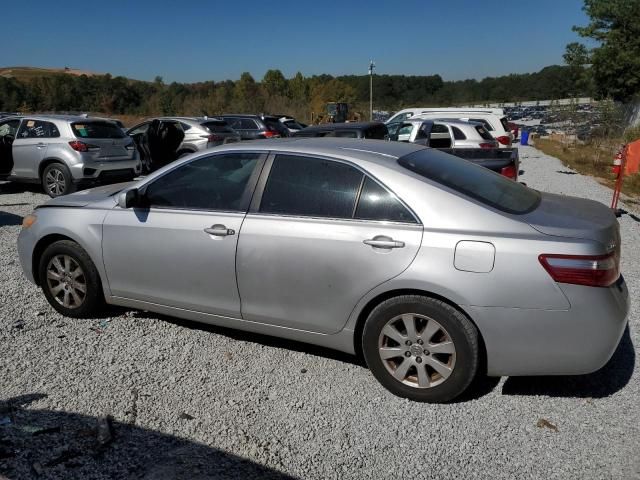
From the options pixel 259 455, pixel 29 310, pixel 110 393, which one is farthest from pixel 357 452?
pixel 29 310

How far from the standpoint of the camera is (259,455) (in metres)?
2.76

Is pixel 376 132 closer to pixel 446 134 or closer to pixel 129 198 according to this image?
pixel 446 134

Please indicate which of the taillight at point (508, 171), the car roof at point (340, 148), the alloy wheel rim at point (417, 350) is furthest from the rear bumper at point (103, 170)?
the alloy wheel rim at point (417, 350)

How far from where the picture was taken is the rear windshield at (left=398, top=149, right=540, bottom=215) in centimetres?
322

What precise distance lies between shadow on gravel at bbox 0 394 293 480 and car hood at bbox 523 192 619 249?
199 cm

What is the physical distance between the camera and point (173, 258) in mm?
3783

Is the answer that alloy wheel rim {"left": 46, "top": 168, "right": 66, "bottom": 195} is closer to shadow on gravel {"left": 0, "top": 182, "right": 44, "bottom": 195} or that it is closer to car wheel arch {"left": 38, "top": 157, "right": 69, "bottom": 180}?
car wheel arch {"left": 38, "top": 157, "right": 69, "bottom": 180}

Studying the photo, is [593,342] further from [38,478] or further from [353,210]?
[38,478]

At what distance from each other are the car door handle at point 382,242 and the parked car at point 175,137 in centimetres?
1015

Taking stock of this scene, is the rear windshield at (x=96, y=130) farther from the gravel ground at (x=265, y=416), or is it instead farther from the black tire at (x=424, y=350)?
the black tire at (x=424, y=350)

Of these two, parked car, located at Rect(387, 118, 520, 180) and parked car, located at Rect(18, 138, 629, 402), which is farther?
parked car, located at Rect(387, 118, 520, 180)

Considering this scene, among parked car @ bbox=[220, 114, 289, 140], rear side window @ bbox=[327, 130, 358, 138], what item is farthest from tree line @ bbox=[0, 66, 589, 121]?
rear side window @ bbox=[327, 130, 358, 138]

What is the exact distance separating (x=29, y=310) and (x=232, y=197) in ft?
7.80

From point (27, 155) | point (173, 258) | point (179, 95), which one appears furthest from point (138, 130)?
point (179, 95)
